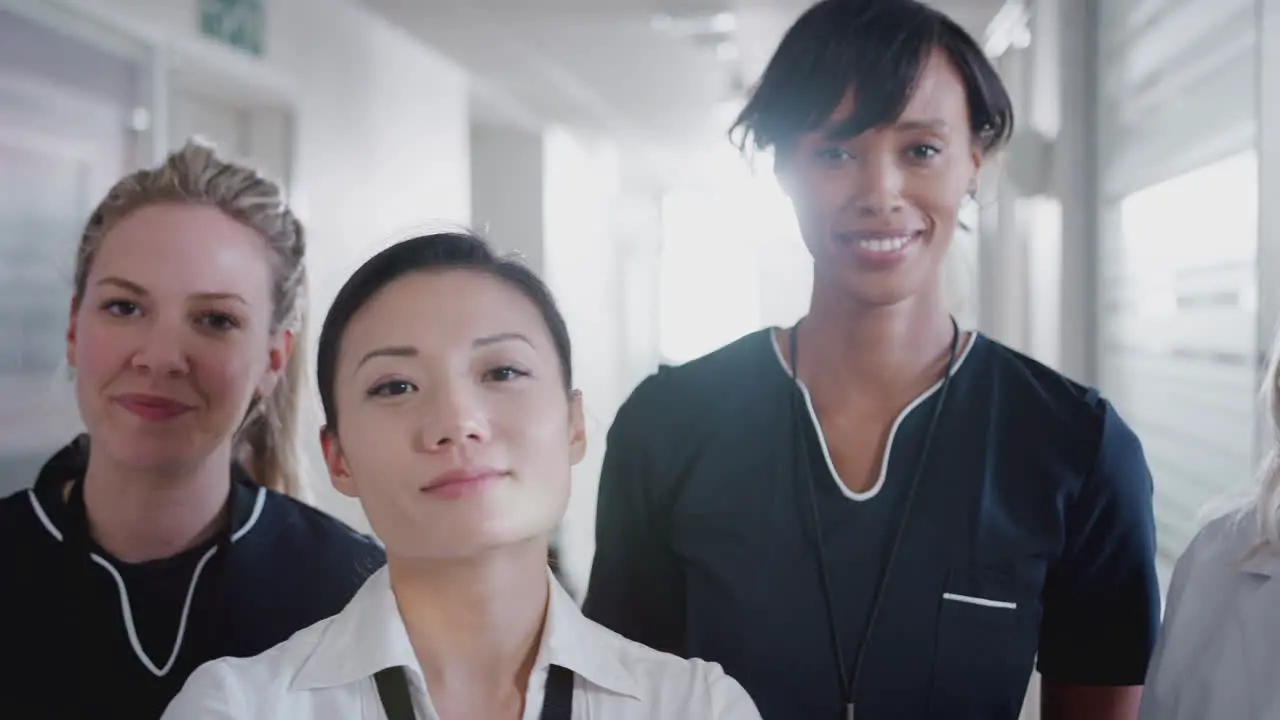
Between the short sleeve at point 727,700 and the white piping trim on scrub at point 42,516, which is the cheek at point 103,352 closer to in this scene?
the white piping trim on scrub at point 42,516

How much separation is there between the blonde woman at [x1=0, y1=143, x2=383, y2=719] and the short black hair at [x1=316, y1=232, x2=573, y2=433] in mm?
351

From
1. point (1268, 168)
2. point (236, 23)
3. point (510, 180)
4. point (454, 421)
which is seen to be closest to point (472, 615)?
point (454, 421)

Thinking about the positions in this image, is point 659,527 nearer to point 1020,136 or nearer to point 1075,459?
point 1075,459

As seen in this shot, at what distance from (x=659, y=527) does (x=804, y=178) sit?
0.45m

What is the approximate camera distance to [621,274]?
9.55m

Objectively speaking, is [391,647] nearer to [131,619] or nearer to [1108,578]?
[131,619]

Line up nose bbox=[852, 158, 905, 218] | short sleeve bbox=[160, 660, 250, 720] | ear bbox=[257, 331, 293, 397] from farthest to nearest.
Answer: ear bbox=[257, 331, 293, 397] → nose bbox=[852, 158, 905, 218] → short sleeve bbox=[160, 660, 250, 720]

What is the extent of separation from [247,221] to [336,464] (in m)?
0.54

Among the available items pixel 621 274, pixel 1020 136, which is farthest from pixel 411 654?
pixel 621 274

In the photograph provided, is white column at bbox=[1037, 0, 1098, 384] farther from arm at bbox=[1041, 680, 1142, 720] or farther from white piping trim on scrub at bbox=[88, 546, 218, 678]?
white piping trim on scrub at bbox=[88, 546, 218, 678]

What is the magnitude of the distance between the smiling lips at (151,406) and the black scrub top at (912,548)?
533 millimetres

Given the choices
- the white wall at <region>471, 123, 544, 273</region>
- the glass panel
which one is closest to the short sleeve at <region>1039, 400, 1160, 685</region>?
the glass panel

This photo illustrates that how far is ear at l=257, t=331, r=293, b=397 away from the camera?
145cm

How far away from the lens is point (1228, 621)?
1.13 meters
